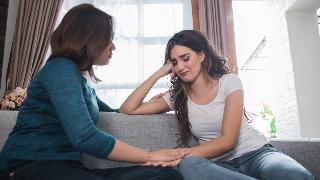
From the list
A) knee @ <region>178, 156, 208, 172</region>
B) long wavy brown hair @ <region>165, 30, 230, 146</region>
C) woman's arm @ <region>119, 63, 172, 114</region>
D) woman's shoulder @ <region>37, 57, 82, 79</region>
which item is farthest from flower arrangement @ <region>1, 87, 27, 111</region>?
knee @ <region>178, 156, 208, 172</region>

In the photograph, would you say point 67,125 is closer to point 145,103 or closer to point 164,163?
point 164,163

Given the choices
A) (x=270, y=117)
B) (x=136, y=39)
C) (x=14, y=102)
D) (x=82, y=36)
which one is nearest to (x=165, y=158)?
(x=82, y=36)

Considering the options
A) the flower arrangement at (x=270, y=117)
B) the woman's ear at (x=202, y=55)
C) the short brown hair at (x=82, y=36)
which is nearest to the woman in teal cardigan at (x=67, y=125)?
the short brown hair at (x=82, y=36)

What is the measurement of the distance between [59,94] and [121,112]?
0.76 meters

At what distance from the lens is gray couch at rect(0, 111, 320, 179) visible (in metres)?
1.59

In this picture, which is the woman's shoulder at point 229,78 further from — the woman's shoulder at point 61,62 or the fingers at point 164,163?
the woman's shoulder at point 61,62

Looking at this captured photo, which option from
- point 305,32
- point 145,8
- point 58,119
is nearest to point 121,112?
point 58,119

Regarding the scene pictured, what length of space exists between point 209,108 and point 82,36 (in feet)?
2.47

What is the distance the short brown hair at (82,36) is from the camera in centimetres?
117

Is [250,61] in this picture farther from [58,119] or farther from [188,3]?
[58,119]

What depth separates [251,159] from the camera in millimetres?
1497

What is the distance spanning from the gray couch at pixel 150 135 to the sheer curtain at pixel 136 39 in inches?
64.8

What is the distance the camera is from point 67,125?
3.37 ft

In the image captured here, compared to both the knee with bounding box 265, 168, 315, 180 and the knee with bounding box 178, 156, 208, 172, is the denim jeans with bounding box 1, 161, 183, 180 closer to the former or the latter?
the knee with bounding box 178, 156, 208, 172
